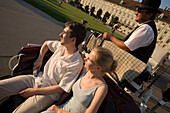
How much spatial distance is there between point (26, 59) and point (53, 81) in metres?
0.84

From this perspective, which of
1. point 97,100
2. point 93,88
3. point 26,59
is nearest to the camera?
point 97,100

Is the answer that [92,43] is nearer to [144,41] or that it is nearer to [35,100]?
[144,41]

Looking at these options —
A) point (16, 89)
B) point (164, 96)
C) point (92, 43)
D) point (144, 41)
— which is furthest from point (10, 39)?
point (164, 96)

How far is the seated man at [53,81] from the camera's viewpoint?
4.69ft

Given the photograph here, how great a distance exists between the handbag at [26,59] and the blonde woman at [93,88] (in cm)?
114

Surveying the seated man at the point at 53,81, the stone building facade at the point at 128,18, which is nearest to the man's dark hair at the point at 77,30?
the seated man at the point at 53,81

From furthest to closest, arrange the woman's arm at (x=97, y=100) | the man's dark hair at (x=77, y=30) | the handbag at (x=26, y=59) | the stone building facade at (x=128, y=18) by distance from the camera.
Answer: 1. the stone building facade at (x=128, y=18)
2. the handbag at (x=26, y=59)
3. the man's dark hair at (x=77, y=30)
4. the woman's arm at (x=97, y=100)

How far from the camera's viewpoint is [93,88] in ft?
4.05

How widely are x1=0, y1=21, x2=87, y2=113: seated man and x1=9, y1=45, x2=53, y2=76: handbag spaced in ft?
1.06

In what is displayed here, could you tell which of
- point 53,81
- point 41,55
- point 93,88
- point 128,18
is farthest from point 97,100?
point 128,18

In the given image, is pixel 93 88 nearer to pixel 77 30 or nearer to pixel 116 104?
pixel 116 104

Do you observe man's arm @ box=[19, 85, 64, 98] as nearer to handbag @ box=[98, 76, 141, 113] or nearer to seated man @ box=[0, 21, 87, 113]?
seated man @ box=[0, 21, 87, 113]

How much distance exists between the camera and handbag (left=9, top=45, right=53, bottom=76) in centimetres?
183

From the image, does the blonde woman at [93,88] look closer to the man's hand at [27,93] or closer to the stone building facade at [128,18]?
the man's hand at [27,93]
